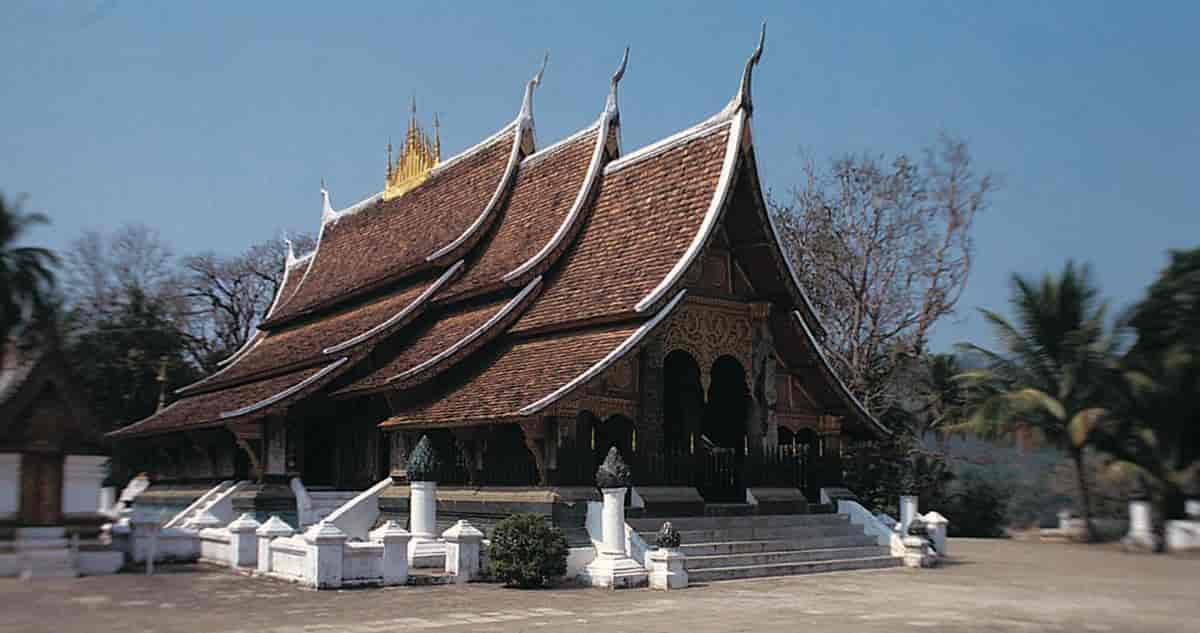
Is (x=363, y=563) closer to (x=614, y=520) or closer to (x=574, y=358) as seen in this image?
(x=614, y=520)

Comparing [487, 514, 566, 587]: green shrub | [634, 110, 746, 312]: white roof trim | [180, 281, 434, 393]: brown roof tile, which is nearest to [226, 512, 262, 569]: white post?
[487, 514, 566, 587]: green shrub

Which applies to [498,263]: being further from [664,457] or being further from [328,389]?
[664,457]

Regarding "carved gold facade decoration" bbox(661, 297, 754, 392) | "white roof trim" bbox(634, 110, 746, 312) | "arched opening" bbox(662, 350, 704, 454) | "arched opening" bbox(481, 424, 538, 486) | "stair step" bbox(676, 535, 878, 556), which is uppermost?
"white roof trim" bbox(634, 110, 746, 312)

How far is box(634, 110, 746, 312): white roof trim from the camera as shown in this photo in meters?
14.1

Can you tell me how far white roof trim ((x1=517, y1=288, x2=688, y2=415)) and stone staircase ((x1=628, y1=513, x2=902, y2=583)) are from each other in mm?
1864

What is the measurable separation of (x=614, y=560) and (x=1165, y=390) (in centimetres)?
1203

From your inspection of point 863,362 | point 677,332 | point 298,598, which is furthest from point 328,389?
point 863,362

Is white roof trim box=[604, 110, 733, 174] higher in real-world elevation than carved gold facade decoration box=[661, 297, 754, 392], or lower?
higher

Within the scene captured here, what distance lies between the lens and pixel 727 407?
56.9ft

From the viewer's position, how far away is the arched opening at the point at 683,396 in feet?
56.5

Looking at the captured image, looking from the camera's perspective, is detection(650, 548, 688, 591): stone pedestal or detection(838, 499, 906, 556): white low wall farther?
detection(838, 499, 906, 556): white low wall

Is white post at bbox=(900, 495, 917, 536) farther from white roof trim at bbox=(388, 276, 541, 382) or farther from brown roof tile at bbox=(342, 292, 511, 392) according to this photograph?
brown roof tile at bbox=(342, 292, 511, 392)

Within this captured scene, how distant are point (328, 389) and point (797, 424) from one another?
7.45 meters

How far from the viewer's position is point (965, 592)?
1198 cm
